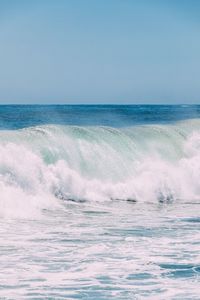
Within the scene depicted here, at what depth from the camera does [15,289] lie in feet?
27.2

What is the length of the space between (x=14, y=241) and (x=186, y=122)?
71.6ft

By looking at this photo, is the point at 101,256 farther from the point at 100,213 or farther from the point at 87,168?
the point at 87,168

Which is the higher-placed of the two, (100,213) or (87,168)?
(87,168)

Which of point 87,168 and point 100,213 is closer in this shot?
point 100,213

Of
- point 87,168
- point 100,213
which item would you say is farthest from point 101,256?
point 87,168

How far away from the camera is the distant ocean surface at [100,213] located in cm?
877

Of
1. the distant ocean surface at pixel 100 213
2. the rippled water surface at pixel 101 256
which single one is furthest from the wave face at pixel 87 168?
the rippled water surface at pixel 101 256

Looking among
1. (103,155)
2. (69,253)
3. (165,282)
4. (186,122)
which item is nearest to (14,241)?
(69,253)

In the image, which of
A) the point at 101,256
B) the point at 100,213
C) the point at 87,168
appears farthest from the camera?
the point at 87,168

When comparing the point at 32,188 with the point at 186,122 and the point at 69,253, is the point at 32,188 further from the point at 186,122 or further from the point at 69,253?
the point at 186,122

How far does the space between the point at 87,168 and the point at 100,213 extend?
493 centimetres

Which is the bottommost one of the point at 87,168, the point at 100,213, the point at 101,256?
the point at 100,213

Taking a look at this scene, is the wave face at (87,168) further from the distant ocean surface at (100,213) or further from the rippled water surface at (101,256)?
the rippled water surface at (101,256)

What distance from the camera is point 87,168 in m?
20.0
